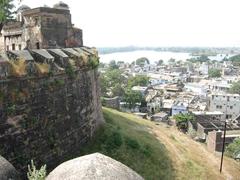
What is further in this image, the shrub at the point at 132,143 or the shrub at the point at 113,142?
the shrub at the point at 132,143

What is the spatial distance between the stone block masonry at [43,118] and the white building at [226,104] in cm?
5499

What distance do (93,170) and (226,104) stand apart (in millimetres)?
61614

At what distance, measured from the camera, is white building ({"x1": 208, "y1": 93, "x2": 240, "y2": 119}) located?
217 feet

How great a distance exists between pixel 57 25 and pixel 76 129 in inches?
653

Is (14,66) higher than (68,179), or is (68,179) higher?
(14,66)

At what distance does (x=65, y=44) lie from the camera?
90.2 feet

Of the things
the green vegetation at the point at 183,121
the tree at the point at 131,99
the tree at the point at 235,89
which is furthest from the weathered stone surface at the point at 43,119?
the tree at the point at 235,89

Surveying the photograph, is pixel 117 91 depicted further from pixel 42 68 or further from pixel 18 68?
Result: pixel 18 68

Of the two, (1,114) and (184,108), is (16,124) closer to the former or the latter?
(1,114)

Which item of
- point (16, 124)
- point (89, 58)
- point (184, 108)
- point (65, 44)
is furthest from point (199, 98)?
point (16, 124)

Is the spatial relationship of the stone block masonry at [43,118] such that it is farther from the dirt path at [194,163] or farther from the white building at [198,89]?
the white building at [198,89]

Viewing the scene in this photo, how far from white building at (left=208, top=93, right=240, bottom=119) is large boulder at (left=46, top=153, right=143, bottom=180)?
61208mm

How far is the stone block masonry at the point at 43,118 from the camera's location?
9086mm

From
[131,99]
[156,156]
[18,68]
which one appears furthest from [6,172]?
[131,99]
